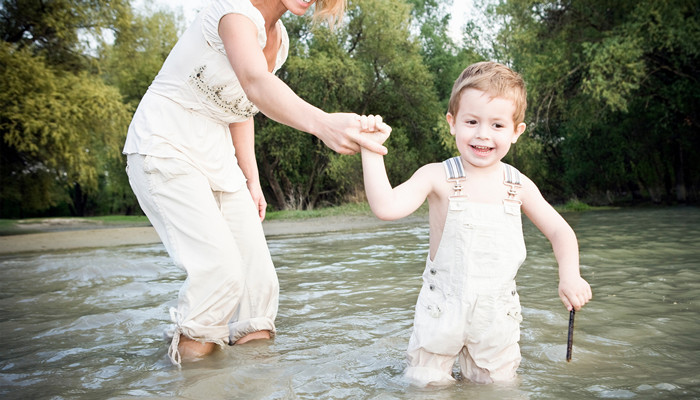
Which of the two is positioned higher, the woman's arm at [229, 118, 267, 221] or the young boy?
the woman's arm at [229, 118, 267, 221]

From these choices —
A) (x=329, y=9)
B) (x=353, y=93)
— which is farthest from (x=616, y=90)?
A: (x=329, y=9)

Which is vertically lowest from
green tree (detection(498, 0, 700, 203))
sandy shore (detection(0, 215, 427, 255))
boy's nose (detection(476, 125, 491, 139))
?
sandy shore (detection(0, 215, 427, 255))

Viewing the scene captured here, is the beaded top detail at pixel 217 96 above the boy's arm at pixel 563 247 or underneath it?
above


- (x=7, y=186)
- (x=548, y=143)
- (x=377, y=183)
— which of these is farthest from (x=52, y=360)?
(x=548, y=143)

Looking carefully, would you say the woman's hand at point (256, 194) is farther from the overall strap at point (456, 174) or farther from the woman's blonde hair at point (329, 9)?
the overall strap at point (456, 174)

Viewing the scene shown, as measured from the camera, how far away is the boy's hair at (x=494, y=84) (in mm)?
2426

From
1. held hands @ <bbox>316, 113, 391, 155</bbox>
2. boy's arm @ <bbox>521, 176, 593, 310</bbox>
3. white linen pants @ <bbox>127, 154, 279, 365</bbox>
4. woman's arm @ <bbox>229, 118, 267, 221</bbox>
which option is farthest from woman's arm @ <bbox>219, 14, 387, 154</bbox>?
woman's arm @ <bbox>229, 118, 267, 221</bbox>

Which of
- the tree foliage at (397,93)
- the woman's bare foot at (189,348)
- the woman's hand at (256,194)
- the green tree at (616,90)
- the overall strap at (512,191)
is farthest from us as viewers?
the tree foliage at (397,93)

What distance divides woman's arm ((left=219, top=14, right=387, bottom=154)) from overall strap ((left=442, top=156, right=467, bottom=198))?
0.38m

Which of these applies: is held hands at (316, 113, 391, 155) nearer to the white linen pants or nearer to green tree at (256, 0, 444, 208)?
the white linen pants

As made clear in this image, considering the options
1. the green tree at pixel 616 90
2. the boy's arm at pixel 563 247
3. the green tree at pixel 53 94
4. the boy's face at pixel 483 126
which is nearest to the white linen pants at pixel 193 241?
the boy's face at pixel 483 126

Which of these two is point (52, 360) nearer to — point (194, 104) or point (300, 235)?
point (194, 104)

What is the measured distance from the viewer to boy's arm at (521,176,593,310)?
2.45 m

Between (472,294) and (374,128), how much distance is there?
0.77m
